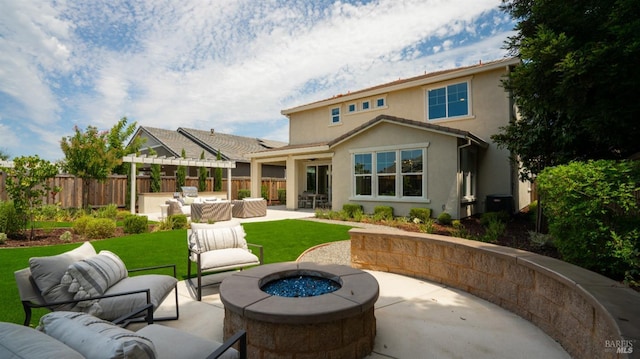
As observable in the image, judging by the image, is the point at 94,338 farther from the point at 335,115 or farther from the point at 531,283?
the point at 335,115

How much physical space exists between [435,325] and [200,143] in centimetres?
2619

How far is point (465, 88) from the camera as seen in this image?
13914 mm

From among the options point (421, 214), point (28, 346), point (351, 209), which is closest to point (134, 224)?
point (351, 209)

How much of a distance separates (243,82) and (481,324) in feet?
46.5

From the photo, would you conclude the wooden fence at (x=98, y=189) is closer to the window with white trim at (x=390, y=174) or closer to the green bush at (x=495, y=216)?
the window with white trim at (x=390, y=174)

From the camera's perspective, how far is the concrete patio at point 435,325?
323 cm

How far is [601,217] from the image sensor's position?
370cm

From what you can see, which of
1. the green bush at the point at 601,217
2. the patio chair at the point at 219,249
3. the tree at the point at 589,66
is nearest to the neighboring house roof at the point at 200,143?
the patio chair at the point at 219,249

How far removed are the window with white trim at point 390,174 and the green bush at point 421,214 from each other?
2.44 feet

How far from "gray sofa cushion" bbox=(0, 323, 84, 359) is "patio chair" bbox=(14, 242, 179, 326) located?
4.62 feet

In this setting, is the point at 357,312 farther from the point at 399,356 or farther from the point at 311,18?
the point at 311,18

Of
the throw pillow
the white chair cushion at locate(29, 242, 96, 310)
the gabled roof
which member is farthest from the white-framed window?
Answer: the white chair cushion at locate(29, 242, 96, 310)

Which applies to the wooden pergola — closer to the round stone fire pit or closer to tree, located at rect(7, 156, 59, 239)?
tree, located at rect(7, 156, 59, 239)

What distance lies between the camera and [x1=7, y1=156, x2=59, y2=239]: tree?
28.1ft
